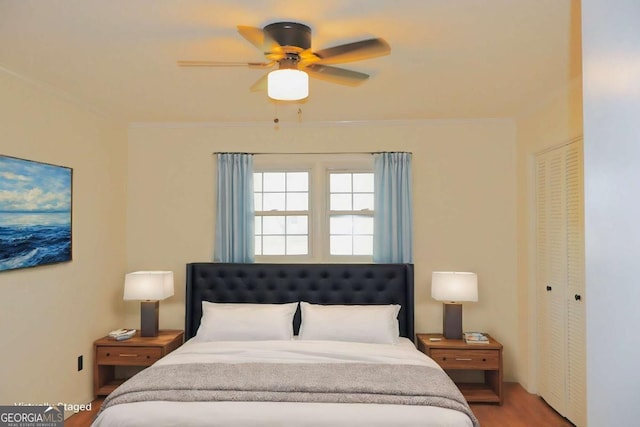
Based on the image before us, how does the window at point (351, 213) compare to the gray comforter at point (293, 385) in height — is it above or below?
above

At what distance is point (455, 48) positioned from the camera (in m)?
2.62

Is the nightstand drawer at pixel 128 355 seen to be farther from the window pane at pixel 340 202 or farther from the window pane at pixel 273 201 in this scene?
the window pane at pixel 340 202

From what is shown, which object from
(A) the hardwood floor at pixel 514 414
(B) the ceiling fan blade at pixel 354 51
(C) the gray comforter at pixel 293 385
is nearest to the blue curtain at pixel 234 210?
(C) the gray comforter at pixel 293 385

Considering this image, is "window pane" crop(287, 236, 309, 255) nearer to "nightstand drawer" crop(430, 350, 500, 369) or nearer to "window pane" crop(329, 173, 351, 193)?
"window pane" crop(329, 173, 351, 193)

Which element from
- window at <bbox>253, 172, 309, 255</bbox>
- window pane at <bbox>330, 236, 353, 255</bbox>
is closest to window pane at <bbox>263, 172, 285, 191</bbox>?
window at <bbox>253, 172, 309, 255</bbox>

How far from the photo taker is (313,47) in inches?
102

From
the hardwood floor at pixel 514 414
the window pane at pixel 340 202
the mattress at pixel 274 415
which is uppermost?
the window pane at pixel 340 202

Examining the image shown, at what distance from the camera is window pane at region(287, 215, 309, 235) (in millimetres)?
4676

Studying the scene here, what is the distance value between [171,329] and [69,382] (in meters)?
1.06

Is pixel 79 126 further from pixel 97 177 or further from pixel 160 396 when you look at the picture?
pixel 160 396

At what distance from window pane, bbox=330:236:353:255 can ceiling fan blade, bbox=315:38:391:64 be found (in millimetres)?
2487

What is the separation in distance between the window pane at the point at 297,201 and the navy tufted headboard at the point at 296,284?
2.01 ft

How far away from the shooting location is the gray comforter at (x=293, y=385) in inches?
102

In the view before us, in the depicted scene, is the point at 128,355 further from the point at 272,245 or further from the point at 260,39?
the point at 260,39
